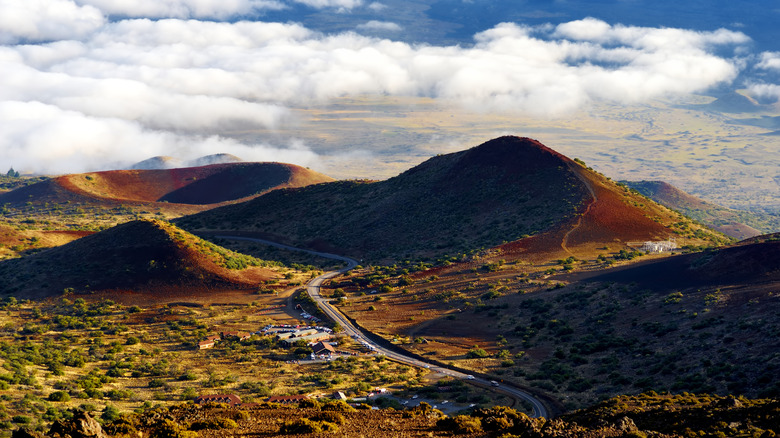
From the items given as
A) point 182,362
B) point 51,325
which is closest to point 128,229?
point 51,325

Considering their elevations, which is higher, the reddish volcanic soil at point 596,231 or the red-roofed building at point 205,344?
the reddish volcanic soil at point 596,231

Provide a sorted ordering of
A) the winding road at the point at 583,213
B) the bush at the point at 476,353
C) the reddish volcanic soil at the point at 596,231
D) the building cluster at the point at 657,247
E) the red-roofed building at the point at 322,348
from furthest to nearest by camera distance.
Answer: the winding road at the point at 583,213, the reddish volcanic soil at the point at 596,231, the building cluster at the point at 657,247, the red-roofed building at the point at 322,348, the bush at the point at 476,353

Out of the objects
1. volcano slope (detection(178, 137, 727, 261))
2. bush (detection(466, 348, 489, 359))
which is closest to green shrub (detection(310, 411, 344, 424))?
bush (detection(466, 348, 489, 359))

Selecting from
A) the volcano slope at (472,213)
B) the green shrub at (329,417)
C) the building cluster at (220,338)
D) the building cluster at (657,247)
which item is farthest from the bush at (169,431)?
the building cluster at (657,247)

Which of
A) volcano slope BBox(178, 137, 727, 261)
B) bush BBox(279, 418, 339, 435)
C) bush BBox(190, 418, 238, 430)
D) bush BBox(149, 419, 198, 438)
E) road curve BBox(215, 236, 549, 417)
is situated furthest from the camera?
volcano slope BBox(178, 137, 727, 261)

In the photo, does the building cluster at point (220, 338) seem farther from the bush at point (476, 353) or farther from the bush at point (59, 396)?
the bush at point (476, 353)

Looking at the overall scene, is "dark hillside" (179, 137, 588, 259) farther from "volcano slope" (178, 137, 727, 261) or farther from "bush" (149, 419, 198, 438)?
"bush" (149, 419, 198, 438)

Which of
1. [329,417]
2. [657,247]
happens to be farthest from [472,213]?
[329,417]
